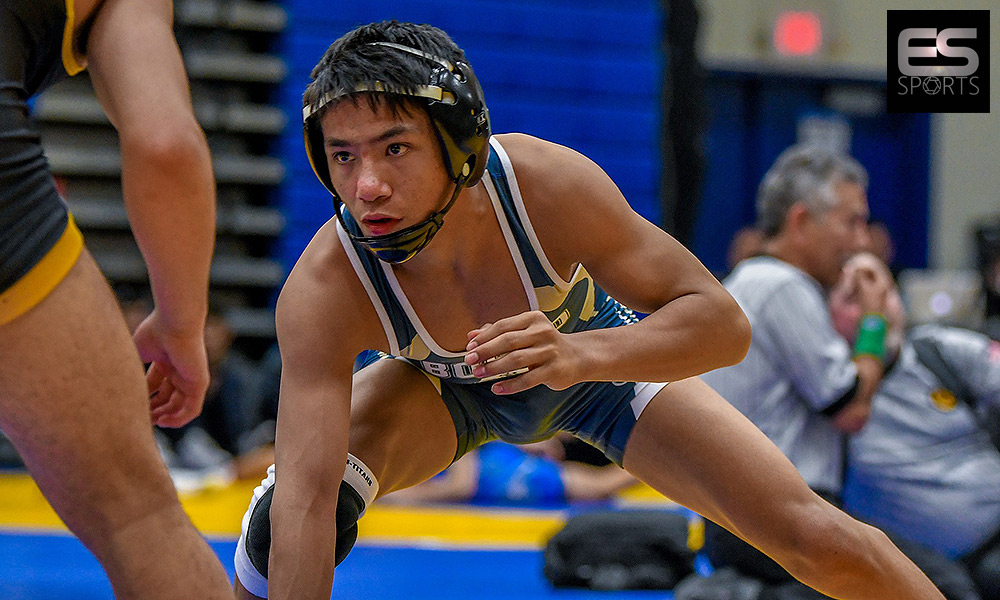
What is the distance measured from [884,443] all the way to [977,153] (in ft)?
33.6

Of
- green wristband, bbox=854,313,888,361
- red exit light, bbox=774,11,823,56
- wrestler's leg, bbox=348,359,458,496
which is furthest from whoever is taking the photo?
red exit light, bbox=774,11,823,56

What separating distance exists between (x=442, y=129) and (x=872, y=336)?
2.41 metres

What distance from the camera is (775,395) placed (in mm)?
3924

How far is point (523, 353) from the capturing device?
6.31 ft

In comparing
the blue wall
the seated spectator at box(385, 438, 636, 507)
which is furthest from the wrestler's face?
the blue wall

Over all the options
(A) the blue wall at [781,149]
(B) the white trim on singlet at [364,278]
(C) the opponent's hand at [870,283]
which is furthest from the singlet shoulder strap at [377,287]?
(A) the blue wall at [781,149]

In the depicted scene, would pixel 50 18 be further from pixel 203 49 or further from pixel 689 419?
pixel 203 49

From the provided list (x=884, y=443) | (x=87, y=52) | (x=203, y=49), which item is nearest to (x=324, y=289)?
(x=87, y=52)

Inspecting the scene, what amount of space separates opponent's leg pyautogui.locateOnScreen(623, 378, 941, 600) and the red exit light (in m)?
10.9

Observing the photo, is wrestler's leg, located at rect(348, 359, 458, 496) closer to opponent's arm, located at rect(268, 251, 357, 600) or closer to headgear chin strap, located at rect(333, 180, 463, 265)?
opponent's arm, located at rect(268, 251, 357, 600)

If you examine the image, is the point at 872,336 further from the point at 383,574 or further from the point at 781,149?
the point at 781,149

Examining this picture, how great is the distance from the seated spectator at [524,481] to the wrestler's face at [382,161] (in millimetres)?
4362

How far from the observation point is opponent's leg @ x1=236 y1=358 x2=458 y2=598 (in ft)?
7.92

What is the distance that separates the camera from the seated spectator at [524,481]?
644 centimetres
